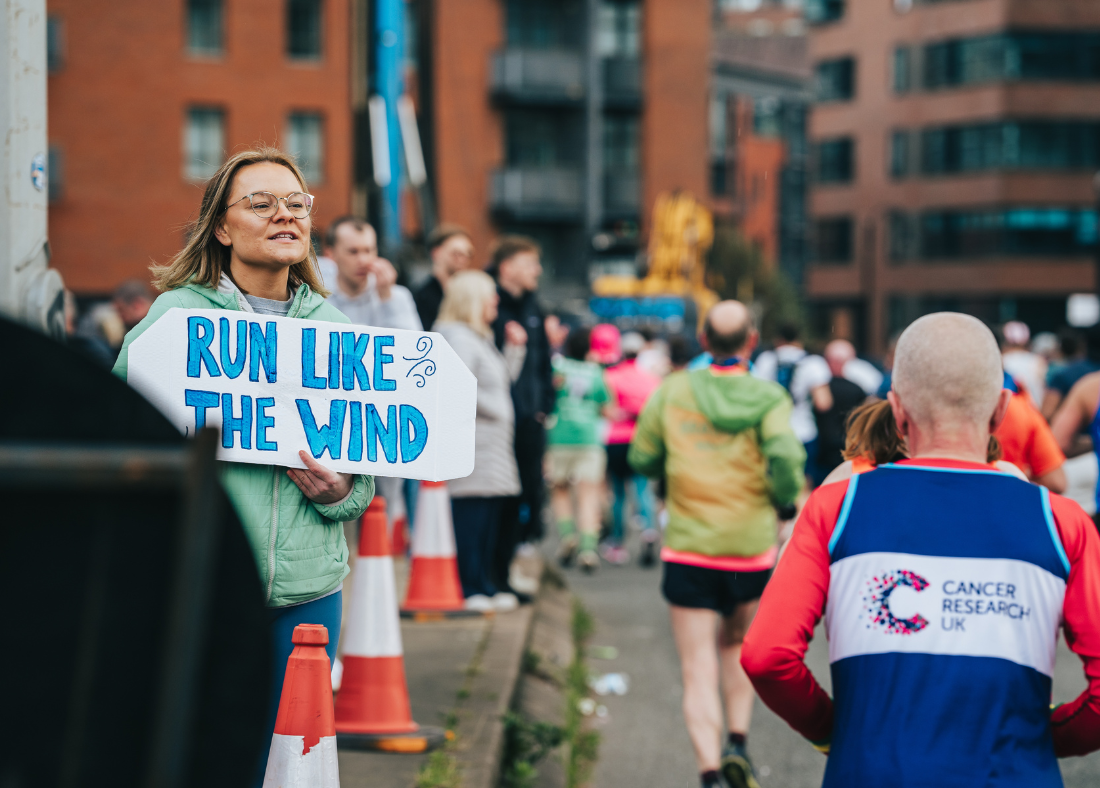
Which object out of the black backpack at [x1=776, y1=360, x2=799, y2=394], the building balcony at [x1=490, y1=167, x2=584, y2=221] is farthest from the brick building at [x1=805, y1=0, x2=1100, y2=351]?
the black backpack at [x1=776, y1=360, x2=799, y2=394]

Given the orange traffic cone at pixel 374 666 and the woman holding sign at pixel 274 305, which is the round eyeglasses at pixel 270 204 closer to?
the woman holding sign at pixel 274 305

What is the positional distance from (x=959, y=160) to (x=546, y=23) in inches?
907

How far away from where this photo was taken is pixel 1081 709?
8.22ft

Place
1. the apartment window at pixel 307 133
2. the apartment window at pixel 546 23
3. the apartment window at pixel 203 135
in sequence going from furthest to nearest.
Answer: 1. the apartment window at pixel 546 23
2. the apartment window at pixel 307 133
3. the apartment window at pixel 203 135

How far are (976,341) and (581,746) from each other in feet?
13.4

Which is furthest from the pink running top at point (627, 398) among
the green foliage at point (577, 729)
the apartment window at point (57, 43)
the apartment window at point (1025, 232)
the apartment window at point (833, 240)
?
the apartment window at point (833, 240)

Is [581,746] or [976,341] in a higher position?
[976,341]

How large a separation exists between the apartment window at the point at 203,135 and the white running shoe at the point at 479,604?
30786mm

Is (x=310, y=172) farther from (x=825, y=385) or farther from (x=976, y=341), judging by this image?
(x=976, y=341)

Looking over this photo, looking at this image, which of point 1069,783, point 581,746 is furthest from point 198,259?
point 1069,783

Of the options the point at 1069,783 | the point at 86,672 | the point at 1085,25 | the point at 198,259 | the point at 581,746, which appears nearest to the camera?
the point at 86,672

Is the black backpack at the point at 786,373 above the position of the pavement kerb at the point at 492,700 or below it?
above

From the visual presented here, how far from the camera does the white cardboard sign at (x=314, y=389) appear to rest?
290cm

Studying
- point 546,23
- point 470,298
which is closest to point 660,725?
point 470,298
